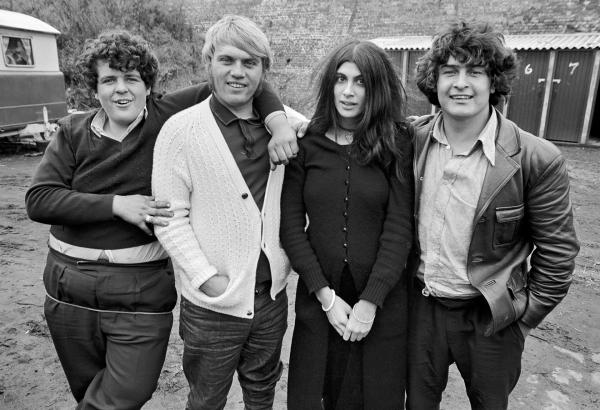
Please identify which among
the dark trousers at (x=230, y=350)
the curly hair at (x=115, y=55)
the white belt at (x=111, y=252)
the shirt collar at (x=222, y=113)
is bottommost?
the dark trousers at (x=230, y=350)

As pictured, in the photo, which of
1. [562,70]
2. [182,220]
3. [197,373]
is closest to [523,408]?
[197,373]

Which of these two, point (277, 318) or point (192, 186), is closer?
point (192, 186)

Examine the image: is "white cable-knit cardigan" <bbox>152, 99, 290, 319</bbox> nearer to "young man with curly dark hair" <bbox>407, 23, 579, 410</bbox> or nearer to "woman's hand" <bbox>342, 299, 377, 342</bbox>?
"woman's hand" <bbox>342, 299, 377, 342</bbox>

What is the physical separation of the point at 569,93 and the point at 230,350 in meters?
11.9

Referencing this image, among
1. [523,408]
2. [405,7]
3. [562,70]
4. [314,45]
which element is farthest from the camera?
[314,45]

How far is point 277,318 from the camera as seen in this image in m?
2.24

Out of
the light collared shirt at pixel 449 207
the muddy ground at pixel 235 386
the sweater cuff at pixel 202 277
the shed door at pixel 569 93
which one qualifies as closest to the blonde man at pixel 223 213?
the sweater cuff at pixel 202 277

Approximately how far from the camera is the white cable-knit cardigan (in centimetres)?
201

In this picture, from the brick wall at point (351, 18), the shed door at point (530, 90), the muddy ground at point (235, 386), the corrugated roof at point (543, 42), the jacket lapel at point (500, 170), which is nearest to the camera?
the jacket lapel at point (500, 170)

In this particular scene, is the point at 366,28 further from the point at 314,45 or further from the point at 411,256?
the point at 411,256

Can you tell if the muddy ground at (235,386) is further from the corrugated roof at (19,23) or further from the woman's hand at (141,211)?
the corrugated roof at (19,23)

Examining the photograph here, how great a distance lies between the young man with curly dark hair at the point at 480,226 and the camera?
196 cm

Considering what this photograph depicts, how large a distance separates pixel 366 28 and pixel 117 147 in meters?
14.4

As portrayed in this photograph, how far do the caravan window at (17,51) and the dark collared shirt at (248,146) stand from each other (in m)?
10.3
